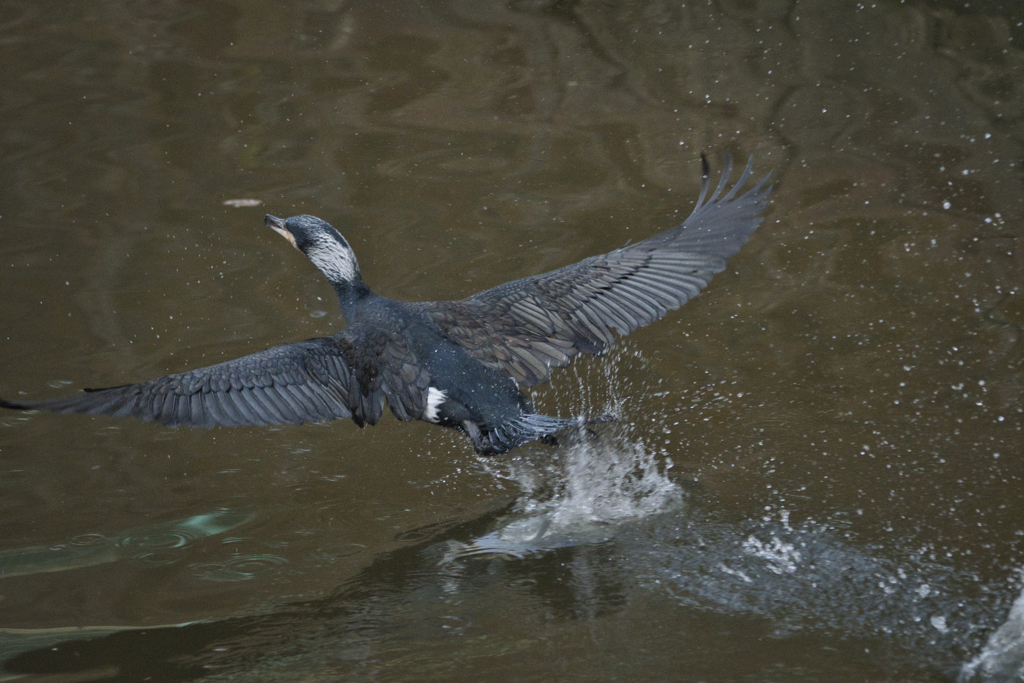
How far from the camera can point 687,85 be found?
604 centimetres

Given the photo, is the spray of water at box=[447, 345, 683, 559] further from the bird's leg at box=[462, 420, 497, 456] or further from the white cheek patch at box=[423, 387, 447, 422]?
the white cheek patch at box=[423, 387, 447, 422]

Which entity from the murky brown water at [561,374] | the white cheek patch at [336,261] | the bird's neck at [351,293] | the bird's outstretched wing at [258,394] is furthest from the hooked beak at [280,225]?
the bird's outstretched wing at [258,394]

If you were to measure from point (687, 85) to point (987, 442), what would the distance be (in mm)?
3099

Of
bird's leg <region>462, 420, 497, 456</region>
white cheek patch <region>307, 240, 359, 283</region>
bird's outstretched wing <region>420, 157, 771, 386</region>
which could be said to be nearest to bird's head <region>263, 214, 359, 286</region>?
white cheek patch <region>307, 240, 359, 283</region>

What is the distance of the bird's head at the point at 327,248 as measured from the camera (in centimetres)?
373

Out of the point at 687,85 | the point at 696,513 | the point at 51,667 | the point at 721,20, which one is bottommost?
the point at 51,667

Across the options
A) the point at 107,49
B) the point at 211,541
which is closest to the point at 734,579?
the point at 211,541

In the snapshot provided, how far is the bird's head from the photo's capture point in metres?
3.73

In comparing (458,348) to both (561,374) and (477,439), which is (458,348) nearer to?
(477,439)

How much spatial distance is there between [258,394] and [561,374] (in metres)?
1.42

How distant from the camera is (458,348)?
11.5 feet

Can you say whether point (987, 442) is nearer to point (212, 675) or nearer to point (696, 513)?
point (696, 513)

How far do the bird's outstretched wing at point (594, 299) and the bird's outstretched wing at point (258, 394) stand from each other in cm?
39

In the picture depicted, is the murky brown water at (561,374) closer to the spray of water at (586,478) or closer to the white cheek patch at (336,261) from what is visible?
the spray of water at (586,478)
